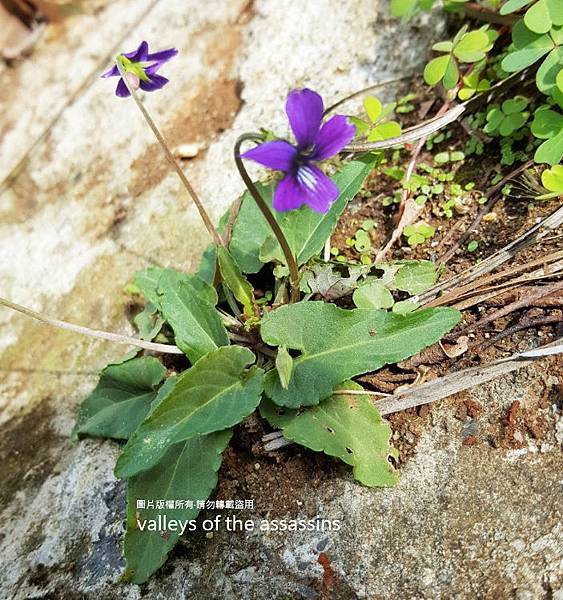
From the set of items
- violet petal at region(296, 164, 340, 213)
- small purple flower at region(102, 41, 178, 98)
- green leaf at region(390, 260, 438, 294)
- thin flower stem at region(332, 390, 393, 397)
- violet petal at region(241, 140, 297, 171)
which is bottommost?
thin flower stem at region(332, 390, 393, 397)

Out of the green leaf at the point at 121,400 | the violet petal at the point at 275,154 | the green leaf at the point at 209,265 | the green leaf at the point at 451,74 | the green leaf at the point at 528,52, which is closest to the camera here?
the violet petal at the point at 275,154

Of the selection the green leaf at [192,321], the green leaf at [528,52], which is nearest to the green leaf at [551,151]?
the green leaf at [528,52]

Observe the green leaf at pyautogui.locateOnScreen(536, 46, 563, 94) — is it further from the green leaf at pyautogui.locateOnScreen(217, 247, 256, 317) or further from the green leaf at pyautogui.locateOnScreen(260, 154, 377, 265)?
the green leaf at pyautogui.locateOnScreen(217, 247, 256, 317)

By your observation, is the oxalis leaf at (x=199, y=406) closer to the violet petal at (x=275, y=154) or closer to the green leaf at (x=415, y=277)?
the green leaf at (x=415, y=277)

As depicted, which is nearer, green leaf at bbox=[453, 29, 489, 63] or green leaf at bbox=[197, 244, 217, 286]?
green leaf at bbox=[453, 29, 489, 63]

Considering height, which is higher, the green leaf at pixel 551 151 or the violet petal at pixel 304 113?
the violet petal at pixel 304 113

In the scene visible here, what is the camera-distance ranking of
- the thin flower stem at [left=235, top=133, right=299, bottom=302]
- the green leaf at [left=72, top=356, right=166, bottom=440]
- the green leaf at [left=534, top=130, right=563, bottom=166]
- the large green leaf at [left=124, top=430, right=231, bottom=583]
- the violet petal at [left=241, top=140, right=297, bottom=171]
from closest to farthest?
1. the violet petal at [left=241, top=140, right=297, bottom=171]
2. the thin flower stem at [left=235, top=133, right=299, bottom=302]
3. the large green leaf at [left=124, top=430, right=231, bottom=583]
4. the green leaf at [left=534, top=130, right=563, bottom=166]
5. the green leaf at [left=72, top=356, right=166, bottom=440]

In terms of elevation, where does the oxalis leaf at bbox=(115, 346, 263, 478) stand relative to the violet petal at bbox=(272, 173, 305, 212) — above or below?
below

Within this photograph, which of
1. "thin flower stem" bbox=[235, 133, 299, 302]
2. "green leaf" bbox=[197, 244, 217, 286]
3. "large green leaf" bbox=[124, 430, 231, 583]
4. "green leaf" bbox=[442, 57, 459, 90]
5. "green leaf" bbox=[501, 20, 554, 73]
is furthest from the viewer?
"green leaf" bbox=[197, 244, 217, 286]

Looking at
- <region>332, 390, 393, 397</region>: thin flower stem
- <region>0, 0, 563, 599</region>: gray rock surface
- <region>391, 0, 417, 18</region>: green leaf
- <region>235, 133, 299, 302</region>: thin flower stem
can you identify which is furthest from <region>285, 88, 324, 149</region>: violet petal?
<region>391, 0, 417, 18</region>: green leaf
